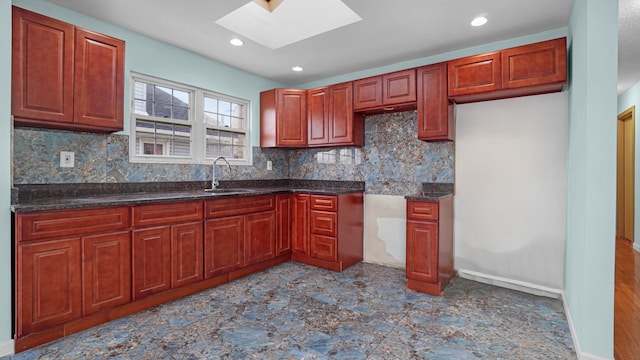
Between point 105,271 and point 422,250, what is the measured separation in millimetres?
2713

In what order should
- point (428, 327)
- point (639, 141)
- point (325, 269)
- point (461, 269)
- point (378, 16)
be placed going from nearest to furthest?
point (428, 327)
point (378, 16)
point (461, 269)
point (325, 269)
point (639, 141)

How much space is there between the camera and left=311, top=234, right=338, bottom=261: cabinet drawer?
3648mm

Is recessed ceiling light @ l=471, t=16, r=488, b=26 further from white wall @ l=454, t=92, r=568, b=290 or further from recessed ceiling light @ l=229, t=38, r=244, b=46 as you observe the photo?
recessed ceiling light @ l=229, t=38, r=244, b=46

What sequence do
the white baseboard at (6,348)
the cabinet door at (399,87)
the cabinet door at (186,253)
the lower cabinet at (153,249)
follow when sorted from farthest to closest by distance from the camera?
1. the cabinet door at (399,87)
2. the cabinet door at (186,253)
3. the lower cabinet at (153,249)
4. the white baseboard at (6,348)

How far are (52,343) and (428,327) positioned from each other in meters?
2.63

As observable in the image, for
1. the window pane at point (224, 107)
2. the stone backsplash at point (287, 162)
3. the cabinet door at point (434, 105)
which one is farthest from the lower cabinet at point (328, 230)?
the window pane at point (224, 107)

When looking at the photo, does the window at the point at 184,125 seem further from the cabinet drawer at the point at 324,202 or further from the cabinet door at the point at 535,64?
the cabinet door at the point at 535,64

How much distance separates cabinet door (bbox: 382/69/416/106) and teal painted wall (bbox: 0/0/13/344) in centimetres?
314

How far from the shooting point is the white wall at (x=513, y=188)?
2.92 meters

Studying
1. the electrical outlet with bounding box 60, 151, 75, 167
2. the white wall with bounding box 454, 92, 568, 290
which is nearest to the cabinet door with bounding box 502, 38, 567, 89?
the white wall with bounding box 454, 92, 568, 290

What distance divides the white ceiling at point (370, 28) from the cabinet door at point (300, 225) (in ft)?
5.68

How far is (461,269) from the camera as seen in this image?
3436mm

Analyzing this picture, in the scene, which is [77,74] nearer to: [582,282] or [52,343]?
[52,343]

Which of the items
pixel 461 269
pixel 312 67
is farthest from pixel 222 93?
pixel 461 269
